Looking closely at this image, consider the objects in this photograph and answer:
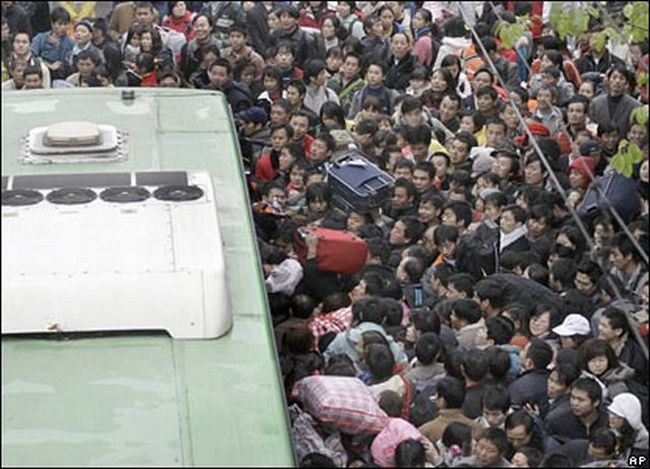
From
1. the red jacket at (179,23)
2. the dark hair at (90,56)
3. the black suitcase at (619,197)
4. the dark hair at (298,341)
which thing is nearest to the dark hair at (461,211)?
the black suitcase at (619,197)

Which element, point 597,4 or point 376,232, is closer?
point 597,4

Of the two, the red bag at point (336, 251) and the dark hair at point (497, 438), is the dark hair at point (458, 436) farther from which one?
the red bag at point (336, 251)

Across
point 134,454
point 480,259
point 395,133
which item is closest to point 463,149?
point 395,133

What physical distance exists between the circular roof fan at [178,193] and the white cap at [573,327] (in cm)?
270

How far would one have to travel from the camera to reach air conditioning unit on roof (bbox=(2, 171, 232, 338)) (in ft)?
20.4

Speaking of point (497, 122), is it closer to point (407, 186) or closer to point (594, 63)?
point (407, 186)

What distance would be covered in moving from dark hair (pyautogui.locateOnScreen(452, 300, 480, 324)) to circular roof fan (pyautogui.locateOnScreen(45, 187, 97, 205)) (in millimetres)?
2985

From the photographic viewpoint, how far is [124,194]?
6707 millimetres

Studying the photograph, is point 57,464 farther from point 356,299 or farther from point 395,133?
point 395,133

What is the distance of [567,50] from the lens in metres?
14.8

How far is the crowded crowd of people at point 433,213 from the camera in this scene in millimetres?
7848

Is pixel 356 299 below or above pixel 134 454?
below

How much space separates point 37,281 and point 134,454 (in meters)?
0.88

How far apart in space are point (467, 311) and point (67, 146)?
2.61 metres
